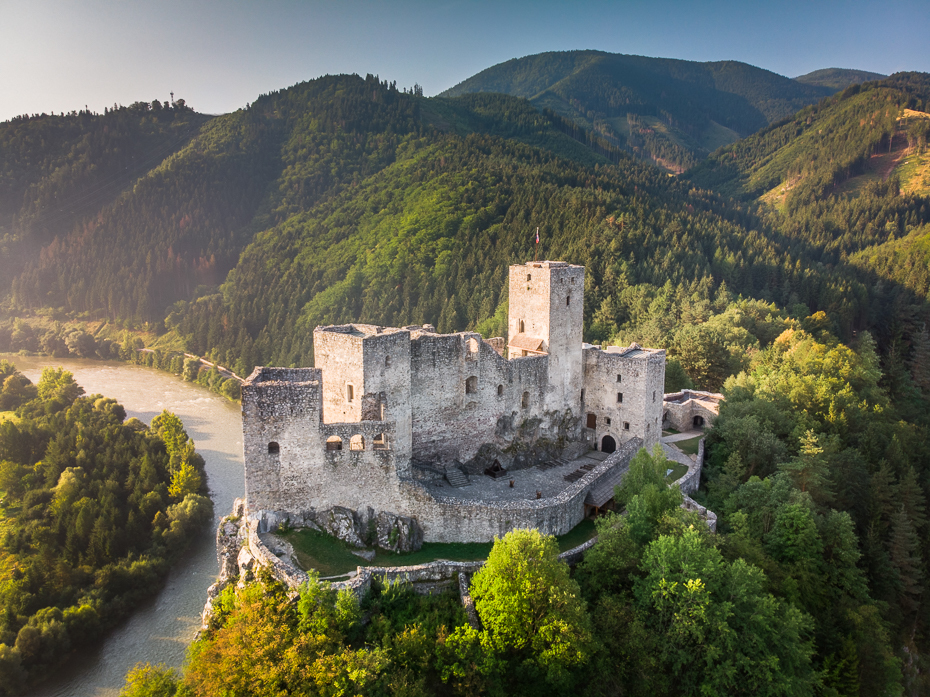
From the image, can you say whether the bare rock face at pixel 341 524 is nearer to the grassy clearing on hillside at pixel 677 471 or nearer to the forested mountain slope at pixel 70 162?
the grassy clearing on hillside at pixel 677 471

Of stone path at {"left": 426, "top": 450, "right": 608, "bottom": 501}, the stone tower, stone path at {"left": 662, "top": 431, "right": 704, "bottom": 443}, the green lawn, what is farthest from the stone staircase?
stone path at {"left": 662, "top": 431, "right": 704, "bottom": 443}

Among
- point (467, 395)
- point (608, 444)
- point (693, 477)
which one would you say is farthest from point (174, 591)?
point (693, 477)

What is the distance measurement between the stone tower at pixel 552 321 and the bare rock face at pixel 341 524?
14.2 metres

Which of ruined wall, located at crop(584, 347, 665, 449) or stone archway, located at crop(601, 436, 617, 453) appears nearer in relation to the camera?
ruined wall, located at crop(584, 347, 665, 449)

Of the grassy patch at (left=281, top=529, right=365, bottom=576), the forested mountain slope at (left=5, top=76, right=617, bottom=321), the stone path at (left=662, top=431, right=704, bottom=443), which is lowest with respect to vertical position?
A: the grassy patch at (left=281, top=529, right=365, bottom=576)

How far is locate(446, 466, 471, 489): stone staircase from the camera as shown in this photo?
102ft

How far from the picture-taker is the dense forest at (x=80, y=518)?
34.2 meters

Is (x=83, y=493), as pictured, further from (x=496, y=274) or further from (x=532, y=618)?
(x=496, y=274)

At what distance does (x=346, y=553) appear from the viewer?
83.0ft

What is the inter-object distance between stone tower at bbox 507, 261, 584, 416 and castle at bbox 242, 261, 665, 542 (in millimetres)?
82

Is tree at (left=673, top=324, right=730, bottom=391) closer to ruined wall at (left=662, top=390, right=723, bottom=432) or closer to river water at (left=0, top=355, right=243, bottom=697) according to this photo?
ruined wall at (left=662, top=390, right=723, bottom=432)

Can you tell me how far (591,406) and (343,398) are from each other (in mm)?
16380

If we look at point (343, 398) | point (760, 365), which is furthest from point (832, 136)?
point (343, 398)

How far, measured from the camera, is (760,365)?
50.8m
